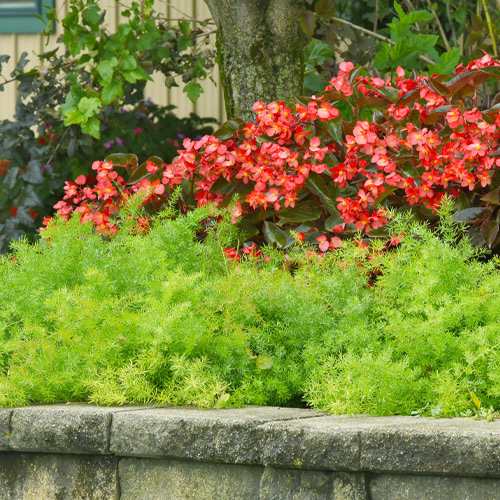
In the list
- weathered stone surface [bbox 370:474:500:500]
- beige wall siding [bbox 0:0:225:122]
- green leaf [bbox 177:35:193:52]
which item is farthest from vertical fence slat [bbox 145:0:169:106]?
weathered stone surface [bbox 370:474:500:500]

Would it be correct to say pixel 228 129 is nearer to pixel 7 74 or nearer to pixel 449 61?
pixel 449 61

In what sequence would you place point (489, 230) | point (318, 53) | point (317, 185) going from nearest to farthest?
point (489, 230) < point (317, 185) < point (318, 53)

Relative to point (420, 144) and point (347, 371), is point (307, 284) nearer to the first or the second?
point (347, 371)

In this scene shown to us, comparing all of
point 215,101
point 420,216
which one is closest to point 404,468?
point 420,216

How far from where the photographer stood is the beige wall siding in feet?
17.7

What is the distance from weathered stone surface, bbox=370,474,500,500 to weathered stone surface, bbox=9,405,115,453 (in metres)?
0.65

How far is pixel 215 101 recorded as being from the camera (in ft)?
18.2

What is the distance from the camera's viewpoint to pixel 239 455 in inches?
67.1

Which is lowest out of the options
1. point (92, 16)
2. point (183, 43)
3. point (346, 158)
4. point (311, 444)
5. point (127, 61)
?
point (311, 444)

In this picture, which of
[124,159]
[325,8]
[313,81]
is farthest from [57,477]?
[313,81]

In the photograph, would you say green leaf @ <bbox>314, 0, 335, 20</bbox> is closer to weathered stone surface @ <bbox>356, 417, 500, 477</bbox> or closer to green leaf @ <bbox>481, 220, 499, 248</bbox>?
green leaf @ <bbox>481, 220, 499, 248</bbox>

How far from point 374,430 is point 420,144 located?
1372 mm

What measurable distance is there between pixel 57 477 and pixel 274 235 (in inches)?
50.7

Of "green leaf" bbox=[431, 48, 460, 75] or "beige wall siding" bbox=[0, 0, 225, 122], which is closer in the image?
"green leaf" bbox=[431, 48, 460, 75]
